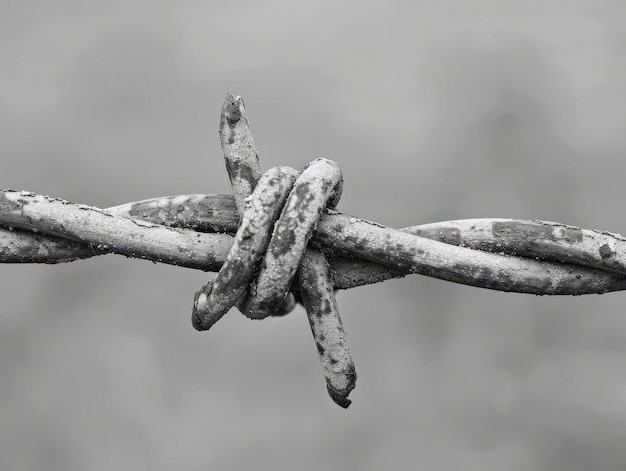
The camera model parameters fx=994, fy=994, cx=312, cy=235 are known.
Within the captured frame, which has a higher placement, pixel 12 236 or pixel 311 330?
pixel 12 236

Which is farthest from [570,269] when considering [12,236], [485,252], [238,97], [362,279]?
[12,236]

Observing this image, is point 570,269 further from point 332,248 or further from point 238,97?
point 238,97

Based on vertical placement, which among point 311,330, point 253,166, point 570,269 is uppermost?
point 253,166

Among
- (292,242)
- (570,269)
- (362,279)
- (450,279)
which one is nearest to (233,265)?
(292,242)

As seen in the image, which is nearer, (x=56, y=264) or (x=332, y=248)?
(x=332, y=248)

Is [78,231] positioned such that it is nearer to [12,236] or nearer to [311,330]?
[12,236]

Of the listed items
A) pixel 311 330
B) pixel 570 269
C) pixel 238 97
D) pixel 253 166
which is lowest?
pixel 311 330
